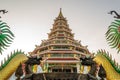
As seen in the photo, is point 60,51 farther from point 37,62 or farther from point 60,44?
point 37,62

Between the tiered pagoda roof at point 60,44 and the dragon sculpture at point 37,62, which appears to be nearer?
the dragon sculpture at point 37,62

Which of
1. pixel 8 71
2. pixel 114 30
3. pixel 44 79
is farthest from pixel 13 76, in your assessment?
pixel 114 30

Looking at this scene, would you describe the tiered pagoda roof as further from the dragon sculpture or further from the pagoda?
the dragon sculpture

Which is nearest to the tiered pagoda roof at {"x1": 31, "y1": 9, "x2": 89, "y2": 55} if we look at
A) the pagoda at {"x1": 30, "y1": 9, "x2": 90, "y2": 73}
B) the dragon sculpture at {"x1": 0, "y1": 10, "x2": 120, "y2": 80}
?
the pagoda at {"x1": 30, "y1": 9, "x2": 90, "y2": 73}

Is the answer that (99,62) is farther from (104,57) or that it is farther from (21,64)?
(21,64)

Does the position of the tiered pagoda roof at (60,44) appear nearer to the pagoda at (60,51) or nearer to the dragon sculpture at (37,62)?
the pagoda at (60,51)

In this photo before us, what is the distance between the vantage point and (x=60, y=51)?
22.8 m

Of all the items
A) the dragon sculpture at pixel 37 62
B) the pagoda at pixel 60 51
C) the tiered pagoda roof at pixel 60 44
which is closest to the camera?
the dragon sculpture at pixel 37 62

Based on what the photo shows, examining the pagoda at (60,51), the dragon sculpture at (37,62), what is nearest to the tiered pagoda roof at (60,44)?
the pagoda at (60,51)

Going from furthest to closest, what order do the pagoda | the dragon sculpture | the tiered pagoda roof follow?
the tiered pagoda roof → the pagoda → the dragon sculpture

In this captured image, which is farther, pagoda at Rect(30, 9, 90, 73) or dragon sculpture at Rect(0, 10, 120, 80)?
pagoda at Rect(30, 9, 90, 73)

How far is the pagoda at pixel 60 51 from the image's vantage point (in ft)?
71.7

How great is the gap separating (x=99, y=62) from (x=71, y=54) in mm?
10996

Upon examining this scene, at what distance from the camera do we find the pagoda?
21.9 meters
